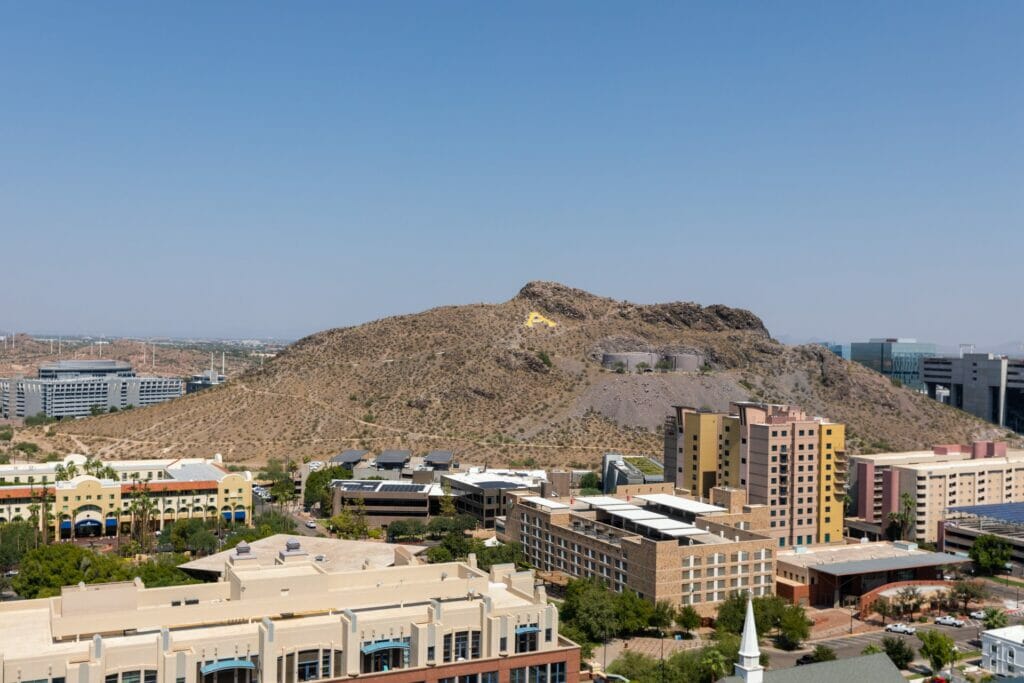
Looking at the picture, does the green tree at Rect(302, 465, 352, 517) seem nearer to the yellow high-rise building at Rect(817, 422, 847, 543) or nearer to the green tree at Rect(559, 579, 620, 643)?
the green tree at Rect(559, 579, 620, 643)

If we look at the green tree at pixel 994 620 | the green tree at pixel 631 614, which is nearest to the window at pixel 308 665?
the green tree at pixel 631 614

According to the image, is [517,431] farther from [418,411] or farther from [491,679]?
[491,679]

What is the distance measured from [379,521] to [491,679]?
77005 mm

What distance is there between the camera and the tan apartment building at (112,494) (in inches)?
4444

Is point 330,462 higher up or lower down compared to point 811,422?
lower down

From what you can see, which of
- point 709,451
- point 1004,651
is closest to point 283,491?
point 709,451

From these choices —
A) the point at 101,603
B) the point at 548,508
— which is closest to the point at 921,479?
the point at 548,508

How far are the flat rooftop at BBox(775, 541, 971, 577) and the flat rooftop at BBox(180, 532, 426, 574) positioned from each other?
118ft

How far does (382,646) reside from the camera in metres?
46.8

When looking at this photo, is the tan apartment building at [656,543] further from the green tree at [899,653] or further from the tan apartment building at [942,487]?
the tan apartment building at [942,487]

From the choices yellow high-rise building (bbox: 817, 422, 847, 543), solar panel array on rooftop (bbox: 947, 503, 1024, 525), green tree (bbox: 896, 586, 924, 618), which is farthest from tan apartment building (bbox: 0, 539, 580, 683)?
solar panel array on rooftop (bbox: 947, 503, 1024, 525)

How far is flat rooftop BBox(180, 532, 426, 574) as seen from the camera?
80250 mm

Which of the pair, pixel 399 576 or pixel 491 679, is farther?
pixel 399 576

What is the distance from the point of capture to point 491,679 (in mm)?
48562
